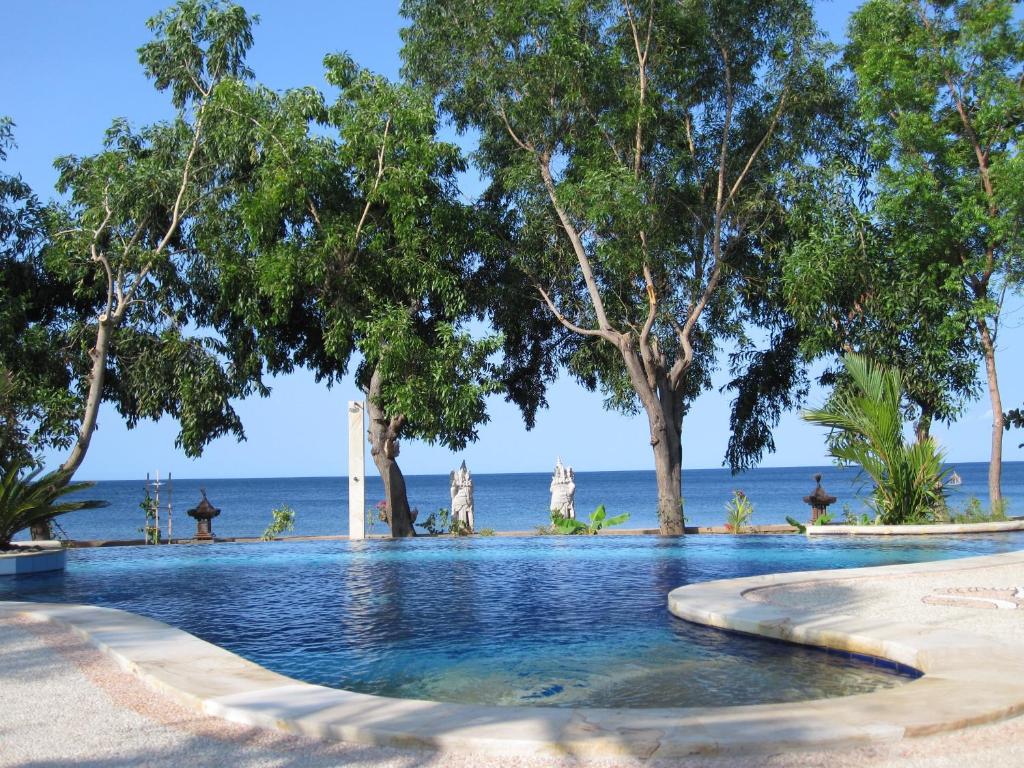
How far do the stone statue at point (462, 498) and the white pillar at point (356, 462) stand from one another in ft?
6.66

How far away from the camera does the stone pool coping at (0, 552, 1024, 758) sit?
152 inches

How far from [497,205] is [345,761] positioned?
1836 cm

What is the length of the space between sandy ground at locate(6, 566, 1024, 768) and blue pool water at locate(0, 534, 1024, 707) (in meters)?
1.19

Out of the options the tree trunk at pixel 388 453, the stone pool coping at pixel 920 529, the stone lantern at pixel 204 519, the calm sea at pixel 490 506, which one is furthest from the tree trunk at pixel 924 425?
the calm sea at pixel 490 506

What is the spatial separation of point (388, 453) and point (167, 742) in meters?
15.5

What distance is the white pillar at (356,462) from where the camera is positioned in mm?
18469

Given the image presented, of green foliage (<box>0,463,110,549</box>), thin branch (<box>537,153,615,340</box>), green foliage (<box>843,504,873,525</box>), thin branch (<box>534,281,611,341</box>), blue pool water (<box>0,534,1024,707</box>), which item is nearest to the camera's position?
blue pool water (<box>0,534,1024,707</box>)

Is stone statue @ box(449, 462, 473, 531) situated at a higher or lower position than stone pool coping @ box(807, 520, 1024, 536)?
higher

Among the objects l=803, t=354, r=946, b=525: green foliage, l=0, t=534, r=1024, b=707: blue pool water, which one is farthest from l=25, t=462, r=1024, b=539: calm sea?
l=0, t=534, r=1024, b=707: blue pool water

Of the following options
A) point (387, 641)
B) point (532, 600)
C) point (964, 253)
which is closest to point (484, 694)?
point (387, 641)

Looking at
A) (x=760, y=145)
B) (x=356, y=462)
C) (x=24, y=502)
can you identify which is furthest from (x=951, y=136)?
(x=24, y=502)

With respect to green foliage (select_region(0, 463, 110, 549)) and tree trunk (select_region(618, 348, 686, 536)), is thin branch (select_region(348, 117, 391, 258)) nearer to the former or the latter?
tree trunk (select_region(618, 348, 686, 536))

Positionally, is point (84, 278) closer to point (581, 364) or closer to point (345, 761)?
point (581, 364)

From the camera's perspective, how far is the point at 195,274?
63.9ft
